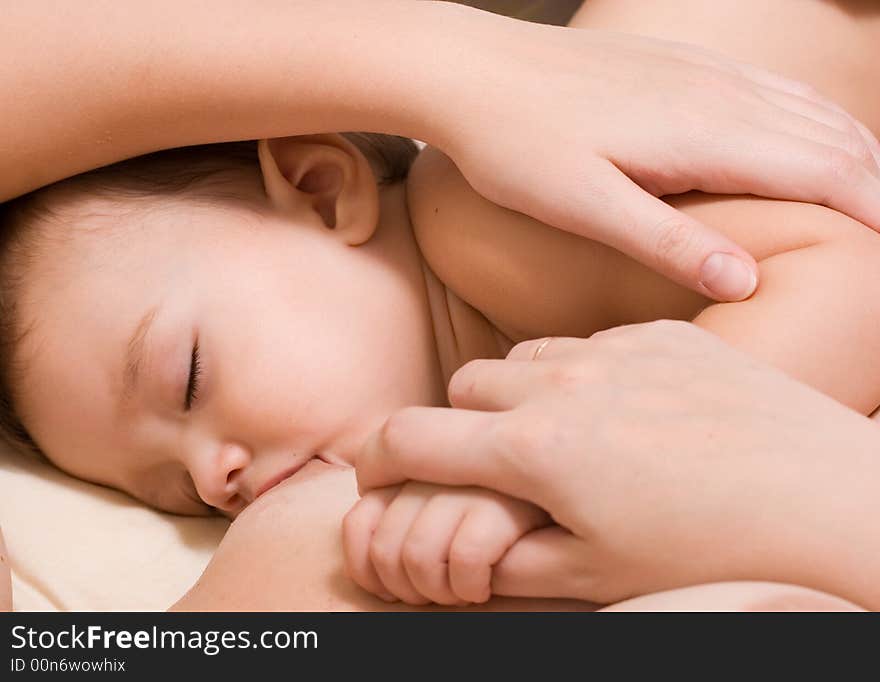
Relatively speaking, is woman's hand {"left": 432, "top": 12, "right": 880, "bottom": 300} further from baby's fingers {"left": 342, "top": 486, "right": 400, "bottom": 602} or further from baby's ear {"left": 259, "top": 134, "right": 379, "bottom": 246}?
baby's fingers {"left": 342, "top": 486, "right": 400, "bottom": 602}

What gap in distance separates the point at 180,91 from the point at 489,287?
348 mm

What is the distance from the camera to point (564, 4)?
5.09 ft

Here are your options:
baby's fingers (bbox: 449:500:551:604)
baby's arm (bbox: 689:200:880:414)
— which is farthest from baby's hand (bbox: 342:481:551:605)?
baby's arm (bbox: 689:200:880:414)

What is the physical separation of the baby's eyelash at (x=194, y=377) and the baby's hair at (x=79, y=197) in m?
0.16

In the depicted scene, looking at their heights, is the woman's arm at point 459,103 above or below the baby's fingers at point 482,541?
above

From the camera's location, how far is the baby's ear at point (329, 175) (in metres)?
1.09

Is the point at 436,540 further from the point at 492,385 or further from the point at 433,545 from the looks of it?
the point at 492,385

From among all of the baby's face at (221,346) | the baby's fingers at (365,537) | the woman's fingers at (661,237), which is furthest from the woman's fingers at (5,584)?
the woman's fingers at (661,237)

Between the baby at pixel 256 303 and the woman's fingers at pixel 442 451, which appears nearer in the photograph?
the woman's fingers at pixel 442 451

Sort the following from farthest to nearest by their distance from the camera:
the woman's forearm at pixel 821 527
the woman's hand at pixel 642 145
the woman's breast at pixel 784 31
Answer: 1. the woman's breast at pixel 784 31
2. the woman's hand at pixel 642 145
3. the woman's forearm at pixel 821 527

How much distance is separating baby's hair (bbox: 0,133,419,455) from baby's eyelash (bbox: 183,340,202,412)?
0.16 meters

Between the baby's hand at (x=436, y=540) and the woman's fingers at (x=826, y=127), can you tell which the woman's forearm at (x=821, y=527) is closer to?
the baby's hand at (x=436, y=540)

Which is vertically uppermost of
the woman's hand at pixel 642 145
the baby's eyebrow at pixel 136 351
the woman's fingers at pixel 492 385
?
the woman's hand at pixel 642 145

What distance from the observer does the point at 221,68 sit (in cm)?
101
